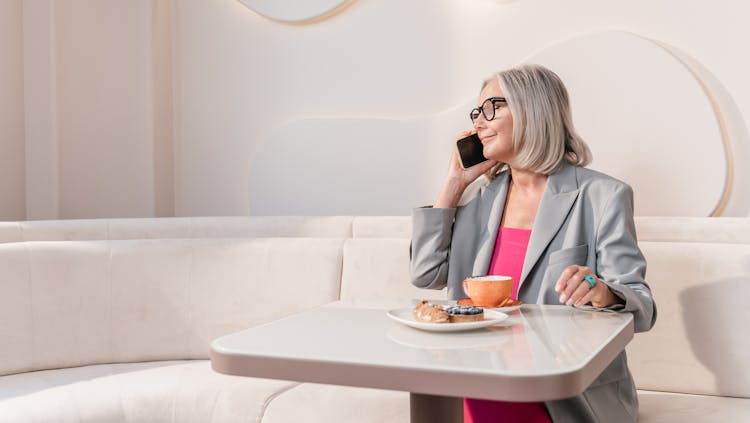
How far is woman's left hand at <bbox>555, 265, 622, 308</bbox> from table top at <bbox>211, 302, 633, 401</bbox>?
0.03 metres

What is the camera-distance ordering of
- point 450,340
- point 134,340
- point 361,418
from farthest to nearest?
point 134,340
point 361,418
point 450,340

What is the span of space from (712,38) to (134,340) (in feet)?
6.30

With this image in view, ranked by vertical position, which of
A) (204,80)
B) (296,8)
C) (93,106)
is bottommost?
(93,106)

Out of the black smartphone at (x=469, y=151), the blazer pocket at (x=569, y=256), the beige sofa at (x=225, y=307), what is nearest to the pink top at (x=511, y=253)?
the blazer pocket at (x=569, y=256)

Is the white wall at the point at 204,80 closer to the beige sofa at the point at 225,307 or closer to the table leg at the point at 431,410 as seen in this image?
the beige sofa at the point at 225,307

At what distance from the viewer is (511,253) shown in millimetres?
1718

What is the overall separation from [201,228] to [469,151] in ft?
3.52

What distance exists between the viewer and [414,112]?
2.65m

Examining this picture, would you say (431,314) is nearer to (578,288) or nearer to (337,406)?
(578,288)

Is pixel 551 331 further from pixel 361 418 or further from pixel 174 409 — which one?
pixel 174 409

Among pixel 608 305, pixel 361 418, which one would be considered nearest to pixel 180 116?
pixel 361 418

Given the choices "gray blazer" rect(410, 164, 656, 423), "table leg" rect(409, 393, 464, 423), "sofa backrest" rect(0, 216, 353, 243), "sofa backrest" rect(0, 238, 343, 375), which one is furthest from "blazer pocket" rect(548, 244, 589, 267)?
"sofa backrest" rect(0, 216, 353, 243)

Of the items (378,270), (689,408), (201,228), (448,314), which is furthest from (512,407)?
(201,228)

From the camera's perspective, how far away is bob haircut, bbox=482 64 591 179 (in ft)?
5.68
